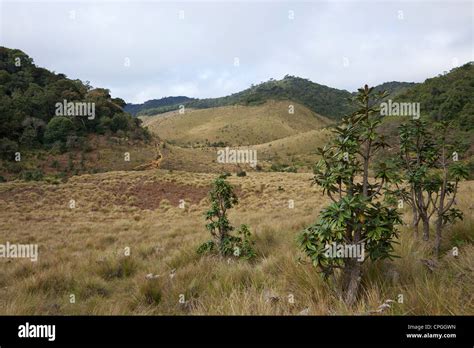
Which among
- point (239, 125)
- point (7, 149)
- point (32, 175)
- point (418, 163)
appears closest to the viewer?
point (418, 163)

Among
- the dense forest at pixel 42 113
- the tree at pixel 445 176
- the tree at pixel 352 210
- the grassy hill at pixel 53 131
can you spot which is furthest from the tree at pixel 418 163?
the dense forest at pixel 42 113

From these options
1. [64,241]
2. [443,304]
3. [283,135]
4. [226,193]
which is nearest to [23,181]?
[64,241]

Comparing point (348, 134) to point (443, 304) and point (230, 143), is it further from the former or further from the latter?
point (230, 143)

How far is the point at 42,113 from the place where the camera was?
40.9 m

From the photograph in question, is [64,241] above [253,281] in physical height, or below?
below

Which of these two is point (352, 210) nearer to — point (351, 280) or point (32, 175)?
point (351, 280)

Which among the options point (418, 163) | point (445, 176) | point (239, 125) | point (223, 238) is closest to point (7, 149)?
point (223, 238)

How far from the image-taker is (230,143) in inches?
3455

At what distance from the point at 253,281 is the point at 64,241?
8.24 meters

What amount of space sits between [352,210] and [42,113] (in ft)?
148

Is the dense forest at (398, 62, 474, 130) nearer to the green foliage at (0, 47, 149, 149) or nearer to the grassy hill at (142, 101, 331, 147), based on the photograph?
A: the green foliage at (0, 47, 149, 149)

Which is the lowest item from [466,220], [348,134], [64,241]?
[64,241]

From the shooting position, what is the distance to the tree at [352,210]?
11.9 ft

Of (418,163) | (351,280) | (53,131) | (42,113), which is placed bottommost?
(351,280)
